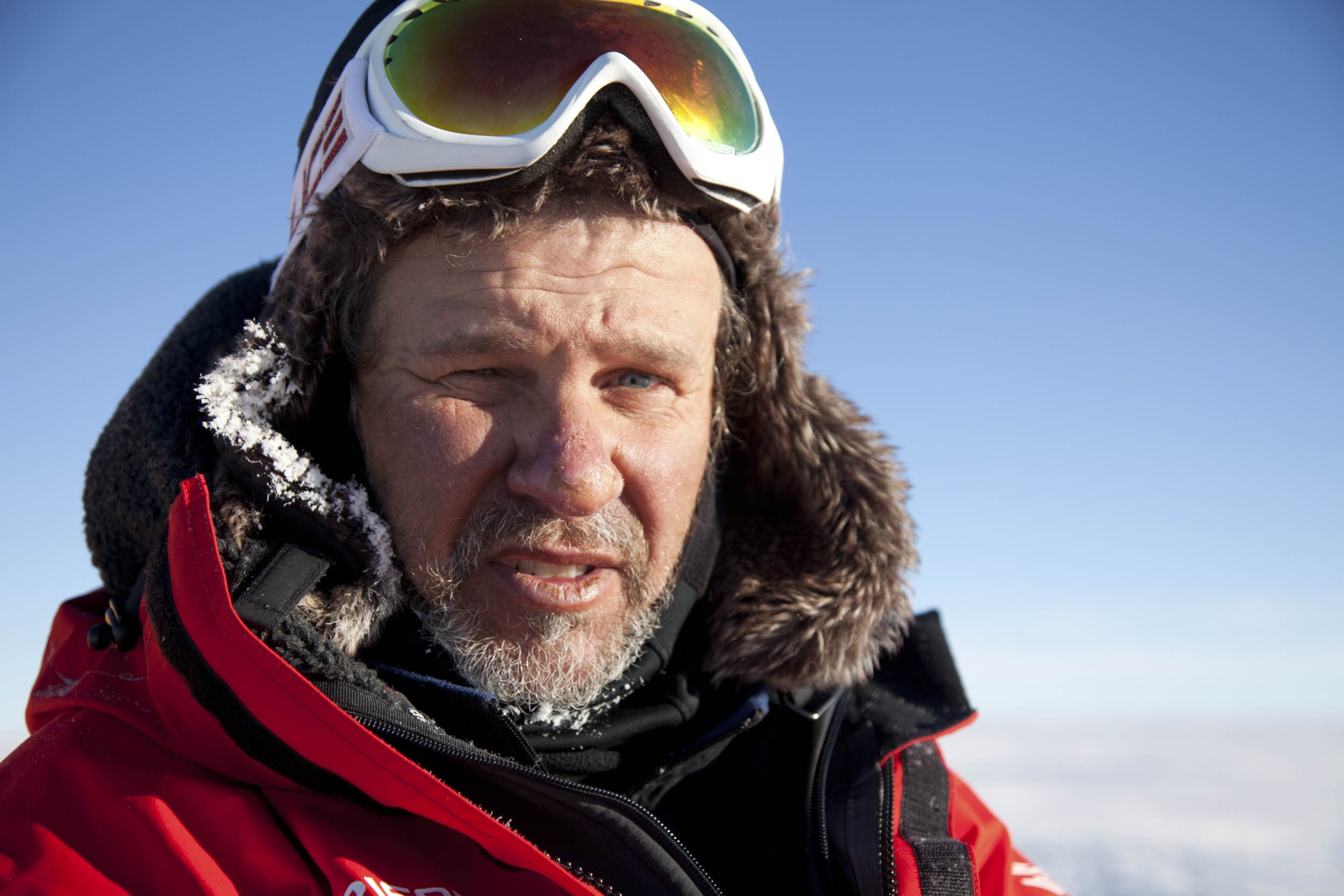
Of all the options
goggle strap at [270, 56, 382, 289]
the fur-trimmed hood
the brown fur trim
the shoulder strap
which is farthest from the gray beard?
goggle strap at [270, 56, 382, 289]

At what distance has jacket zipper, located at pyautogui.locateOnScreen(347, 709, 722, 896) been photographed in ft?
4.81

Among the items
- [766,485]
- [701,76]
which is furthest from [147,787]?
[701,76]

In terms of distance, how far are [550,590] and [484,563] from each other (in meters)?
0.15

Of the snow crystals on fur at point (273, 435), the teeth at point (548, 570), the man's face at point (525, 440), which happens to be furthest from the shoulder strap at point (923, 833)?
the snow crystals on fur at point (273, 435)

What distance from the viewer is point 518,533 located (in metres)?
1.80

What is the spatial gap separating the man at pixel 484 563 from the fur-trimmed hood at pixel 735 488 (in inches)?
0.4

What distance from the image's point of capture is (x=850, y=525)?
2328 millimetres

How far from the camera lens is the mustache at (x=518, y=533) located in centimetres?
180

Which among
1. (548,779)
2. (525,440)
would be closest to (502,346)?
(525,440)

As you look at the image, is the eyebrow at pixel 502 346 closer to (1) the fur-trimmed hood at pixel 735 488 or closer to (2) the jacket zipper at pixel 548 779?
(1) the fur-trimmed hood at pixel 735 488

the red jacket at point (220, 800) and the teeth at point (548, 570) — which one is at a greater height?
the teeth at point (548, 570)

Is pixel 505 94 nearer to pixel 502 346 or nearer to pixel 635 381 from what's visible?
pixel 502 346

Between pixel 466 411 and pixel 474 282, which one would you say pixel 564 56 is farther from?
pixel 466 411

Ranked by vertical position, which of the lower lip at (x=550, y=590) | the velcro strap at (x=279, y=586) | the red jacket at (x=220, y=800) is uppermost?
the lower lip at (x=550, y=590)
